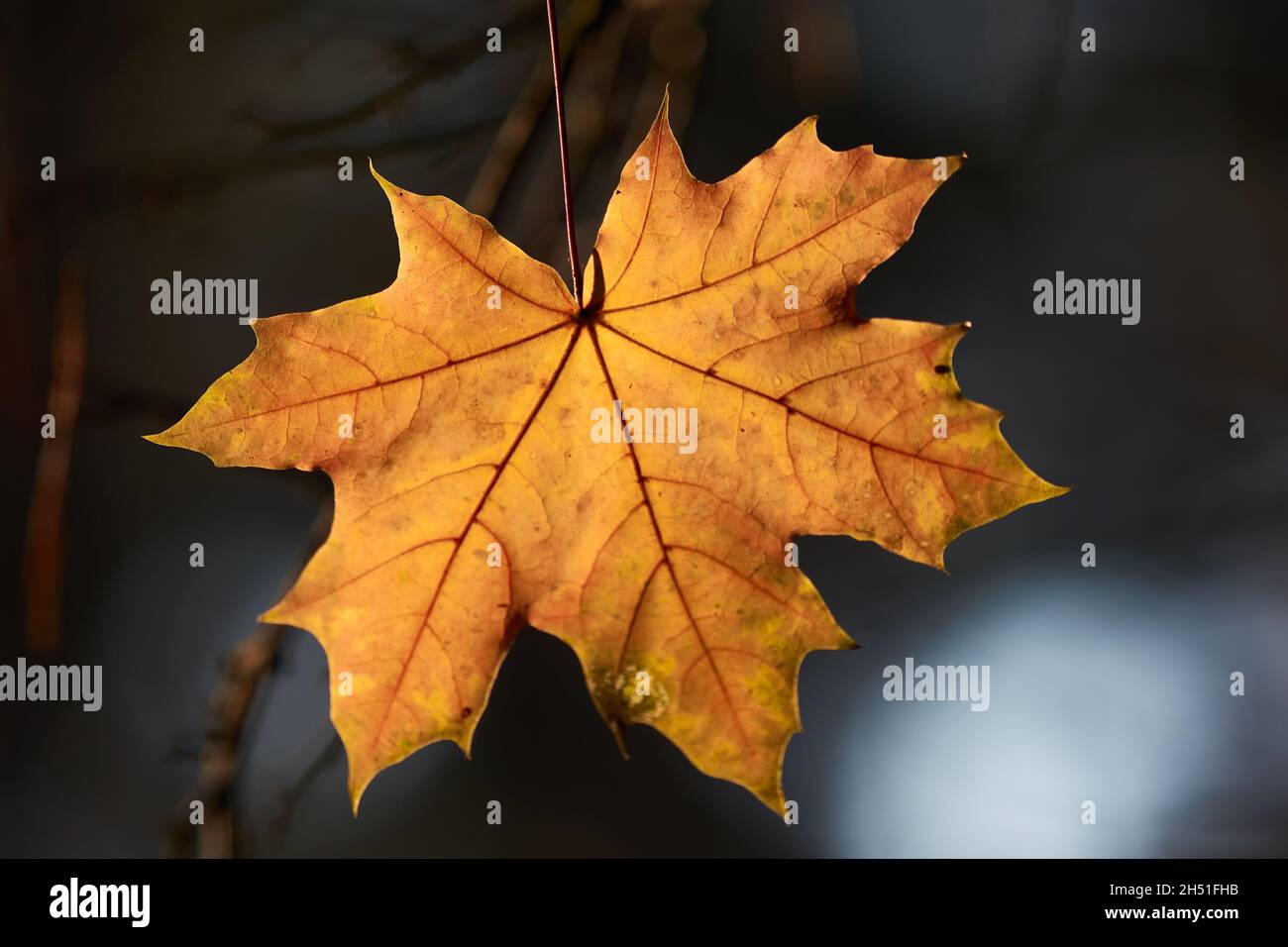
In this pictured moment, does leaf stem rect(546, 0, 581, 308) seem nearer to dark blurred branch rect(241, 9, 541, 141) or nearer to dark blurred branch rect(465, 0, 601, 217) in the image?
dark blurred branch rect(465, 0, 601, 217)

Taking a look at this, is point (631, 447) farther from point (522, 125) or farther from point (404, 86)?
point (404, 86)

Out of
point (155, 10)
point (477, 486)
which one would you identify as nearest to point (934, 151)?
point (477, 486)

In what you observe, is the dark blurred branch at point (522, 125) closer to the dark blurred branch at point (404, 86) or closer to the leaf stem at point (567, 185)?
the dark blurred branch at point (404, 86)

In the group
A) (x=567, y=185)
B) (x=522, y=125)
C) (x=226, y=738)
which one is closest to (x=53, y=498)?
(x=226, y=738)

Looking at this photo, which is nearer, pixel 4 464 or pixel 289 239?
pixel 4 464

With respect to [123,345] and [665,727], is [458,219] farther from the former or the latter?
[123,345]

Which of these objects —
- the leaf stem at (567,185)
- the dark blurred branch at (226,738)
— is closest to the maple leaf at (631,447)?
the leaf stem at (567,185)

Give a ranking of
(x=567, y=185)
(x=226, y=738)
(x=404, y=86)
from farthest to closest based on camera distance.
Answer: (x=404, y=86), (x=226, y=738), (x=567, y=185)

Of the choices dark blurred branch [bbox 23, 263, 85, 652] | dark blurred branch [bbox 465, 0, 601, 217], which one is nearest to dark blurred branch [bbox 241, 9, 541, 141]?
dark blurred branch [bbox 465, 0, 601, 217]

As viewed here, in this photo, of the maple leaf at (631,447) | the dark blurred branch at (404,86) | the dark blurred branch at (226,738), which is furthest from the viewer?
the dark blurred branch at (404,86)
